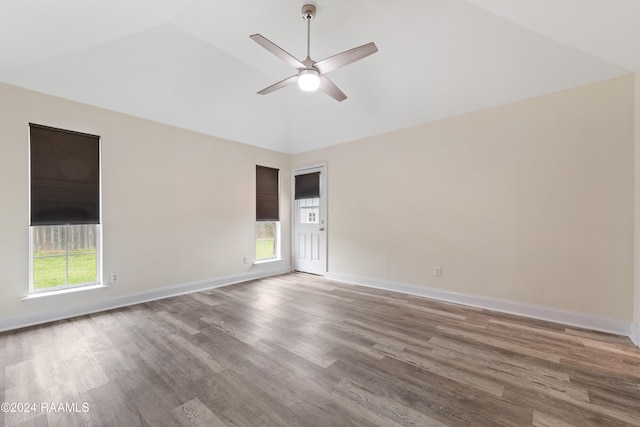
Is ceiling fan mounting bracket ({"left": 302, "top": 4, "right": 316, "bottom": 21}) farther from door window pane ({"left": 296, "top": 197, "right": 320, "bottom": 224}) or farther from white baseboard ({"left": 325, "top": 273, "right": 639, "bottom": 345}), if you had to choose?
white baseboard ({"left": 325, "top": 273, "right": 639, "bottom": 345})

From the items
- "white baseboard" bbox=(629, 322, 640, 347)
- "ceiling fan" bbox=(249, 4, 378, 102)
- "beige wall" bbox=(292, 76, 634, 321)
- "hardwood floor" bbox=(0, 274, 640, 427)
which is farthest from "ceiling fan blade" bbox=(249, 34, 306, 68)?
"white baseboard" bbox=(629, 322, 640, 347)

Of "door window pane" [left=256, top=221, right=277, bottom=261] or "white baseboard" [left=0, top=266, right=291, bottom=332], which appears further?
"door window pane" [left=256, top=221, right=277, bottom=261]

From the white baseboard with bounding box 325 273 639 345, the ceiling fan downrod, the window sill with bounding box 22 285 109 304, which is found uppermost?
the ceiling fan downrod

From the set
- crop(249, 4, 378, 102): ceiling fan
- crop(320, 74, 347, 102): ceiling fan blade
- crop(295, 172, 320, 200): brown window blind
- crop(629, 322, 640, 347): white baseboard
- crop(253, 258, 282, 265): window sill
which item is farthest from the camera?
crop(295, 172, 320, 200): brown window blind

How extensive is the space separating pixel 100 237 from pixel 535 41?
557 centimetres

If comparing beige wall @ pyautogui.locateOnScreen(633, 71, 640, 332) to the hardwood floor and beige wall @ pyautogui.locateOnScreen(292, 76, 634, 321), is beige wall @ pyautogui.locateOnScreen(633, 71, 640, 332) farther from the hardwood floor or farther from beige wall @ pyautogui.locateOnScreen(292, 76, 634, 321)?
the hardwood floor

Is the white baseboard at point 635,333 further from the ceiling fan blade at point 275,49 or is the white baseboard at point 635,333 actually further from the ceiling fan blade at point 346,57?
the ceiling fan blade at point 275,49

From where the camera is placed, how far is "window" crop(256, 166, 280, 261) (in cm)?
536

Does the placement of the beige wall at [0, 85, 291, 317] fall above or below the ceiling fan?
below

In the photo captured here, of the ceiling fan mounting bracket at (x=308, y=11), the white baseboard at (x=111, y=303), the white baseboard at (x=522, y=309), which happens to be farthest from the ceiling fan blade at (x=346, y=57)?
the white baseboard at (x=111, y=303)

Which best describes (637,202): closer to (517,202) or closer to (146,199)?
(517,202)

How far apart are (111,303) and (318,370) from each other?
3.09 meters

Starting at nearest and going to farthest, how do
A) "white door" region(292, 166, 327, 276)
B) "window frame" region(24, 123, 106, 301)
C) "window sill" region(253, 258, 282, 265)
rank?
1. "window frame" region(24, 123, 106, 301)
2. "window sill" region(253, 258, 282, 265)
3. "white door" region(292, 166, 327, 276)

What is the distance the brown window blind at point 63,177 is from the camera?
2990 millimetres
